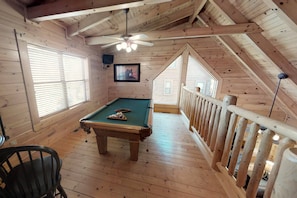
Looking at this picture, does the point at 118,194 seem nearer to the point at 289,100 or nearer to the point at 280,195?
the point at 280,195

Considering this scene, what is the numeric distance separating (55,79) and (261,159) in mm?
3386

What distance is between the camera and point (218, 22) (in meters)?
3.25

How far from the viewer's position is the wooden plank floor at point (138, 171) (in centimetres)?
151

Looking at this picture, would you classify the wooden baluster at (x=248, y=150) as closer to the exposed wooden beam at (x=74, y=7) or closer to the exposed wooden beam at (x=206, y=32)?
Result: the exposed wooden beam at (x=74, y=7)

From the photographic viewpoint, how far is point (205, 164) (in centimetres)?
198

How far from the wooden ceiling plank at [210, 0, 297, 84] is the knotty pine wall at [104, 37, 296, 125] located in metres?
1.29

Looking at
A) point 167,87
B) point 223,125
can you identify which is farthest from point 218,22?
point 167,87

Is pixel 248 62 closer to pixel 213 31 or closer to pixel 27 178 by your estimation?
pixel 213 31

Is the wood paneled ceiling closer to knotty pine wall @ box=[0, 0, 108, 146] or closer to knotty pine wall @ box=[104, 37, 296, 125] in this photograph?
knotty pine wall @ box=[0, 0, 108, 146]

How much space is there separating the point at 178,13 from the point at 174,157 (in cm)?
355

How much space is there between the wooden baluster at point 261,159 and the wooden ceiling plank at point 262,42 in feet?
7.65

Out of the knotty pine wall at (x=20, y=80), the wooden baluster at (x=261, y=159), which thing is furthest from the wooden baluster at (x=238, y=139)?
the knotty pine wall at (x=20, y=80)

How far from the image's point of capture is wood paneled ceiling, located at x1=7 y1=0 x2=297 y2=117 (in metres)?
1.69

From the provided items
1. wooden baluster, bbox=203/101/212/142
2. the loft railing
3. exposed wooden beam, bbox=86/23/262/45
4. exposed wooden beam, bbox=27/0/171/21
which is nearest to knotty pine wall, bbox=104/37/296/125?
exposed wooden beam, bbox=86/23/262/45
